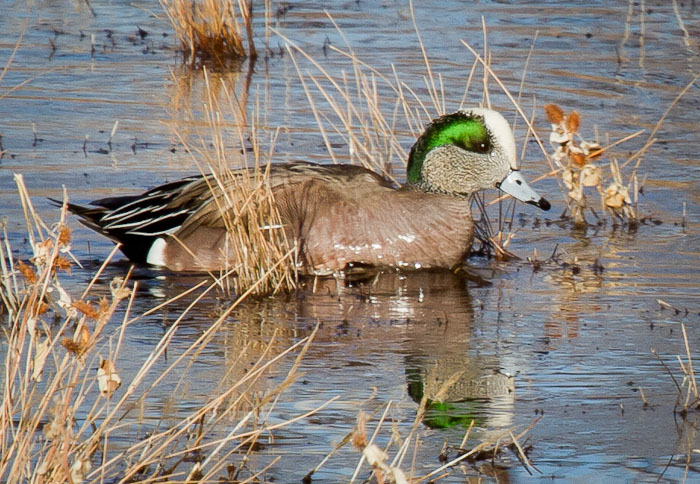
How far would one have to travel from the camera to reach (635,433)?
455 cm

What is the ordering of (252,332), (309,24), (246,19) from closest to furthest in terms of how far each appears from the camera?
(252,332) → (246,19) → (309,24)

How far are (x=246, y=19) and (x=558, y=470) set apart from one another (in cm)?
884

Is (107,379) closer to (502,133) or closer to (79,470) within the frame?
(79,470)

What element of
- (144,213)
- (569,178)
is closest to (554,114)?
(569,178)

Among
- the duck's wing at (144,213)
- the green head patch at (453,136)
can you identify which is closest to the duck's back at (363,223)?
the green head patch at (453,136)

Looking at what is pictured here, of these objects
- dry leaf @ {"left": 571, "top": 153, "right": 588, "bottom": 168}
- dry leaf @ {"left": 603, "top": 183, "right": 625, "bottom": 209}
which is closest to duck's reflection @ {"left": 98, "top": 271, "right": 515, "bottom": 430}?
dry leaf @ {"left": 571, "top": 153, "right": 588, "bottom": 168}

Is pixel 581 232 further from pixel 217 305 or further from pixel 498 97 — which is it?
pixel 498 97

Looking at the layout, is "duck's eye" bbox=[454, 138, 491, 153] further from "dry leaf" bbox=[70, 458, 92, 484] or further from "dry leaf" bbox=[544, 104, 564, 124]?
"dry leaf" bbox=[70, 458, 92, 484]

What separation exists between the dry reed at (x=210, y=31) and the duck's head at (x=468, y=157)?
5.20 m

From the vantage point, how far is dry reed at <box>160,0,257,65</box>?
12094 mm

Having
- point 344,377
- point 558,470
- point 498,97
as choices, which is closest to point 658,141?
point 498,97

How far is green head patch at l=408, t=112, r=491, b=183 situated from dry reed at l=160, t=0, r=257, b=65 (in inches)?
203

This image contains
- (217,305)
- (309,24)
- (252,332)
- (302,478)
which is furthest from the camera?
(309,24)

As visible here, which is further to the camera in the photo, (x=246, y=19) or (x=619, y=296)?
(x=246, y=19)
